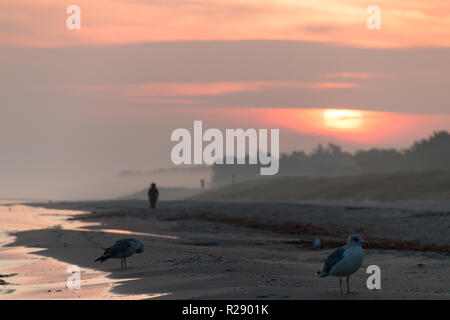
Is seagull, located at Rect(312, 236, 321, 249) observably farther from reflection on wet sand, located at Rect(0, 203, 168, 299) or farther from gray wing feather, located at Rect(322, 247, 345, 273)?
gray wing feather, located at Rect(322, 247, 345, 273)

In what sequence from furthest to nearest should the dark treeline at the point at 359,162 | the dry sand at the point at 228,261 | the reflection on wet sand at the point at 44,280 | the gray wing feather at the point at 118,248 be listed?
the dark treeline at the point at 359,162, the gray wing feather at the point at 118,248, the reflection on wet sand at the point at 44,280, the dry sand at the point at 228,261

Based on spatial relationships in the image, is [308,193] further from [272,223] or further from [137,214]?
[272,223]

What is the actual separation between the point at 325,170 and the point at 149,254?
137 m

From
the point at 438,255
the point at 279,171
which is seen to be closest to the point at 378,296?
the point at 438,255

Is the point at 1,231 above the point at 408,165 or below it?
below

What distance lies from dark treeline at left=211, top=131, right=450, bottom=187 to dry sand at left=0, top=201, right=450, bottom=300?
60608 millimetres

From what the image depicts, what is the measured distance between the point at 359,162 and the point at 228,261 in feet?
456

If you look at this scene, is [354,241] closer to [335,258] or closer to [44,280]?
[335,258]

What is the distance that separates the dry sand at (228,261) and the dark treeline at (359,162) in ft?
199

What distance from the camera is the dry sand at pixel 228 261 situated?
1382cm

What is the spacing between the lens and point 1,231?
105 feet

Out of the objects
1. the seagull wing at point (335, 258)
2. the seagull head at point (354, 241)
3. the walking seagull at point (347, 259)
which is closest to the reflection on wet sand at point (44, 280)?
the seagull wing at point (335, 258)

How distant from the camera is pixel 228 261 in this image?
1925 centimetres

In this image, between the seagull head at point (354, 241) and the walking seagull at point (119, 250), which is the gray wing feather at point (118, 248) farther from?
the seagull head at point (354, 241)
